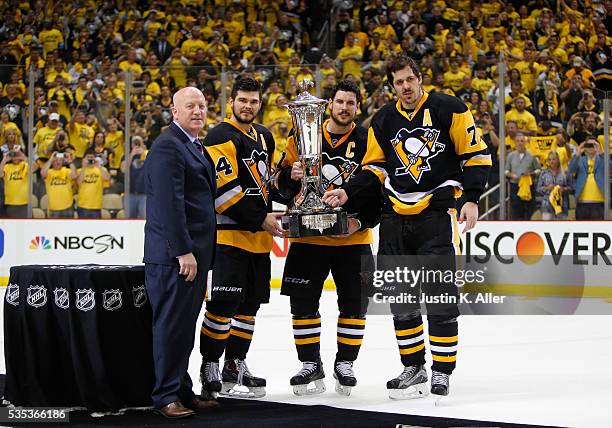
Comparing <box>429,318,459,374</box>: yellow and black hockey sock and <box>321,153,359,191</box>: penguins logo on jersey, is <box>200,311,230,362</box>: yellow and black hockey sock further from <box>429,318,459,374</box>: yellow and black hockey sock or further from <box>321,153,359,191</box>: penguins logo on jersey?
<box>429,318,459,374</box>: yellow and black hockey sock

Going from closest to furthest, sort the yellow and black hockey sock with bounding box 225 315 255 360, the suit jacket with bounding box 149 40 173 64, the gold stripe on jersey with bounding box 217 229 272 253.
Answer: the gold stripe on jersey with bounding box 217 229 272 253
the yellow and black hockey sock with bounding box 225 315 255 360
the suit jacket with bounding box 149 40 173 64

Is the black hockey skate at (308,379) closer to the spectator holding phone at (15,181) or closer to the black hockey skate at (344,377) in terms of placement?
the black hockey skate at (344,377)

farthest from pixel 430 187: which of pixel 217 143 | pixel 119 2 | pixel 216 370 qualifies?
pixel 119 2

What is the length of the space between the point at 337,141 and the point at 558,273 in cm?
545

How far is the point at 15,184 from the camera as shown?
37.5ft

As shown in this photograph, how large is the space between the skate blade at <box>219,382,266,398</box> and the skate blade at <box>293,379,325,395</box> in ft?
0.59

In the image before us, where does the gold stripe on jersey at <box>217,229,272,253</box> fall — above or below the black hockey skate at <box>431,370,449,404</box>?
above

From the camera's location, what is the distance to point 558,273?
10398mm

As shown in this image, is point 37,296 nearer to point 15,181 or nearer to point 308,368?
point 308,368

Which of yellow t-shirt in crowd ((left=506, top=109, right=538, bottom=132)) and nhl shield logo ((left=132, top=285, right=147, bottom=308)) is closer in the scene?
nhl shield logo ((left=132, top=285, right=147, bottom=308))

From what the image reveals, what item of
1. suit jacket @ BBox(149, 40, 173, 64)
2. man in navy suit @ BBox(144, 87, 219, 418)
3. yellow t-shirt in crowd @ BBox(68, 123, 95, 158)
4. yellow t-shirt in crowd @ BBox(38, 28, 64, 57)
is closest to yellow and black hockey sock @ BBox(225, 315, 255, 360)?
man in navy suit @ BBox(144, 87, 219, 418)

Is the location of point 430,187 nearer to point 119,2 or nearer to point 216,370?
point 216,370

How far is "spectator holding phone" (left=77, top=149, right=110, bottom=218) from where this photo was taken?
11383 millimetres

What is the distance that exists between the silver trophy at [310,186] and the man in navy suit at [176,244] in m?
0.59
